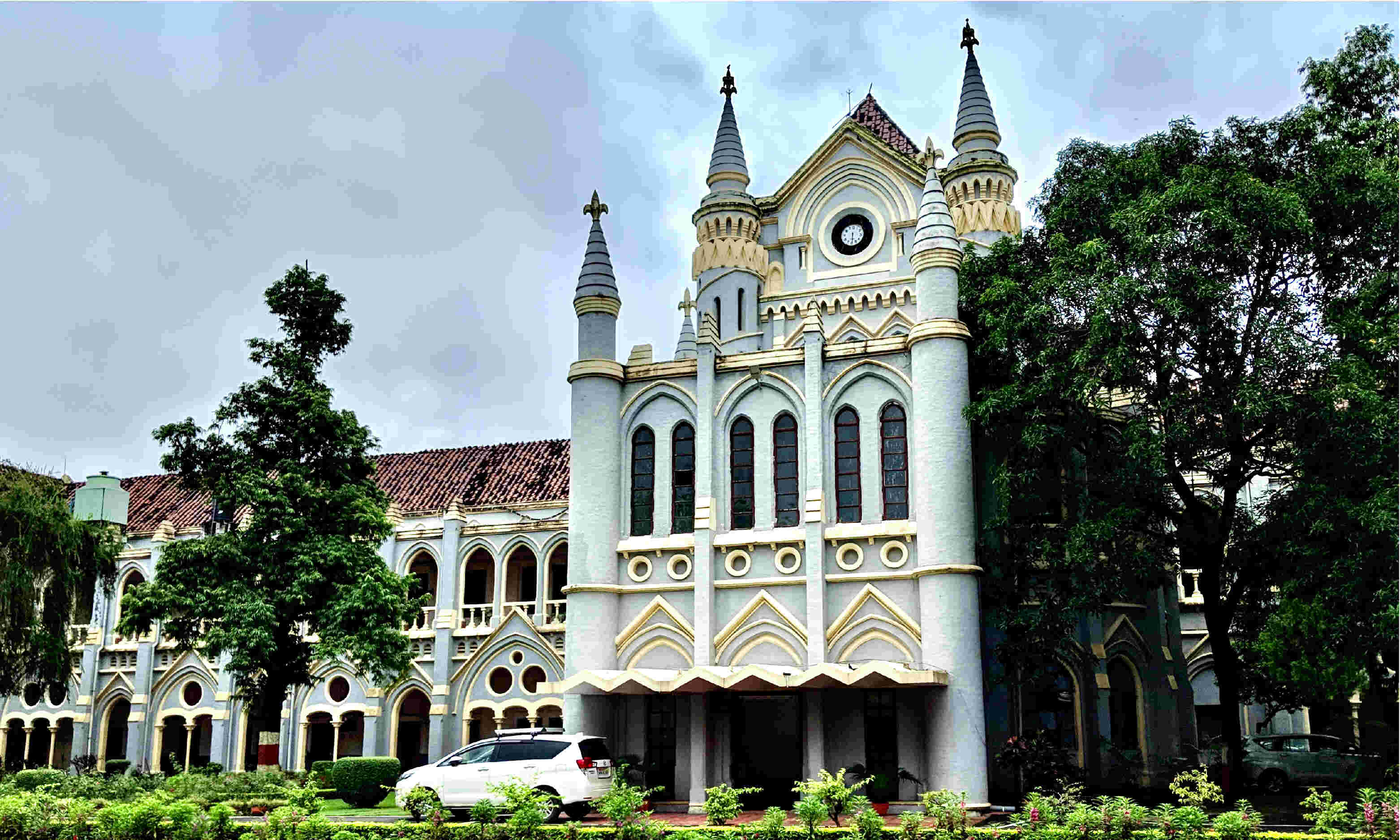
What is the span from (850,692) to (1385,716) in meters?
10.8

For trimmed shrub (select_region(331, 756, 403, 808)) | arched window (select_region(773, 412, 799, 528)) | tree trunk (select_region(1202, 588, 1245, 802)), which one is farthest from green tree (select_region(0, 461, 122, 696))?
tree trunk (select_region(1202, 588, 1245, 802))

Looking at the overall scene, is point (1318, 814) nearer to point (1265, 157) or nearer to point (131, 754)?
point (1265, 157)

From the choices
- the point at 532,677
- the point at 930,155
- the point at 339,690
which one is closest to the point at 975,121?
the point at 930,155

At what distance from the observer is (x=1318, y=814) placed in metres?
15.3

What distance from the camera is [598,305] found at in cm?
2692

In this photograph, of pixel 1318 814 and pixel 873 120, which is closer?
pixel 1318 814

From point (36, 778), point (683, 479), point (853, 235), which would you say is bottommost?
point (36, 778)

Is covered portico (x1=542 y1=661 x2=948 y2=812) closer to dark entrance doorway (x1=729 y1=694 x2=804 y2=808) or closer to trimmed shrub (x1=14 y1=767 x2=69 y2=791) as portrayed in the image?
dark entrance doorway (x1=729 y1=694 x2=804 y2=808)

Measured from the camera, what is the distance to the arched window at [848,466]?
24875 millimetres

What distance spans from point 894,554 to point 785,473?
2.78 m

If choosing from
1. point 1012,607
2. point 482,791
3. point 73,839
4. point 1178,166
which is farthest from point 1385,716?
point 73,839

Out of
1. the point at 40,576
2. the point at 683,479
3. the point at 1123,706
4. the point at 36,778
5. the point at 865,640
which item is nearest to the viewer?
the point at 865,640

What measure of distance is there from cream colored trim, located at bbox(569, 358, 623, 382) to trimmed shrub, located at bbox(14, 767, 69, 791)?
13165mm

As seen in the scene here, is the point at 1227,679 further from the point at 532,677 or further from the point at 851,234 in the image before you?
the point at 532,677
